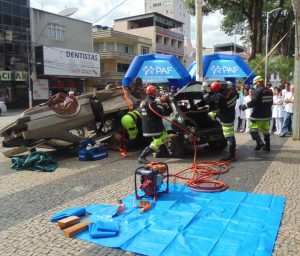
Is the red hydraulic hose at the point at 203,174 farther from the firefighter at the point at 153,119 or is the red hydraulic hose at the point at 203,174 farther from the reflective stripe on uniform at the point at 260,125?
the reflective stripe on uniform at the point at 260,125

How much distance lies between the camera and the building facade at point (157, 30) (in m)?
59.5

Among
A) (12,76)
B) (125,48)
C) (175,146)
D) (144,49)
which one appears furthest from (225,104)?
(144,49)

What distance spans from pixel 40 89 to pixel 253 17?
2306 centimetres

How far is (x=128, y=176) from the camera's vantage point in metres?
7.47

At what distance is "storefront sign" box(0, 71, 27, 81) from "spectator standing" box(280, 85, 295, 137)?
96.6 feet

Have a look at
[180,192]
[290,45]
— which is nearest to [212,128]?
[180,192]

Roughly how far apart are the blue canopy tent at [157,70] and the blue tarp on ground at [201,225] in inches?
343

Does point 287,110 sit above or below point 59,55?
below

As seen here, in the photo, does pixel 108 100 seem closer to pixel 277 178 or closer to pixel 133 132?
pixel 133 132

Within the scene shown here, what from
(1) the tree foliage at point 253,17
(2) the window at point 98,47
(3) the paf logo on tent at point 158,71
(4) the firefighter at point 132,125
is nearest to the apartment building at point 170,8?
(2) the window at point 98,47

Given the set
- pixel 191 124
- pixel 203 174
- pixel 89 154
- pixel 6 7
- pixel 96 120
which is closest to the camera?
pixel 203 174

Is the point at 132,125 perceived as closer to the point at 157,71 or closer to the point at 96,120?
the point at 96,120

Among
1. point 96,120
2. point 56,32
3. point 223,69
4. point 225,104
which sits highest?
point 56,32

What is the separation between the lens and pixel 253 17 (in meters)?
24.7
